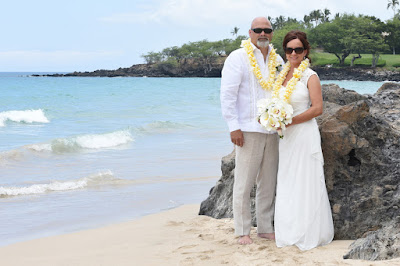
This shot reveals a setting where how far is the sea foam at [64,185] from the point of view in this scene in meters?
8.74

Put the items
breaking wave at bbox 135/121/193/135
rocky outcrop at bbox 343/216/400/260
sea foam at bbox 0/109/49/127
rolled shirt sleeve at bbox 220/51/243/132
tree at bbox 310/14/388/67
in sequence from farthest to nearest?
tree at bbox 310/14/388/67 < sea foam at bbox 0/109/49/127 < breaking wave at bbox 135/121/193/135 < rolled shirt sleeve at bbox 220/51/243/132 < rocky outcrop at bbox 343/216/400/260

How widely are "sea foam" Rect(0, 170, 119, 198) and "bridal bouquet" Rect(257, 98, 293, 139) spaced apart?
536cm

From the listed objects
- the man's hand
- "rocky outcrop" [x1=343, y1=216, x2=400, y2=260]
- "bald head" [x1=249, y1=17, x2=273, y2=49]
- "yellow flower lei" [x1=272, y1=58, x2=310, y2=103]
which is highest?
"bald head" [x1=249, y1=17, x2=273, y2=49]

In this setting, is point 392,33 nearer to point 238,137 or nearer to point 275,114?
point 238,137

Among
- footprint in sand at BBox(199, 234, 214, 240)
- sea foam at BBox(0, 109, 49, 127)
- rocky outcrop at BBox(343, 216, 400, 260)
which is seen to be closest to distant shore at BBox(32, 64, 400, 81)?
sea foam at BBox(0, 109, 49, 127)

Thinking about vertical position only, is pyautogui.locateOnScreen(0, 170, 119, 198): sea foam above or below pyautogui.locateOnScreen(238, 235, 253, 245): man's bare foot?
below

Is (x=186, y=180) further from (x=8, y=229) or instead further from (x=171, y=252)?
(x=171, y=252)

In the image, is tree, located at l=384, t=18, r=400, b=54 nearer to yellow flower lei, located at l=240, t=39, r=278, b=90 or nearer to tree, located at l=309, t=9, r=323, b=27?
tree, located at l=309, t=9, r=323, b=27

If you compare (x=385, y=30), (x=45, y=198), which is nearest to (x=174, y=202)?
(x=45, y=198)

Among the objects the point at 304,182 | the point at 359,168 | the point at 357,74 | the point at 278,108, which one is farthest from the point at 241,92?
the point at 357,74

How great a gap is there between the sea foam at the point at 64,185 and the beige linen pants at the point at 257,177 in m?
4.75

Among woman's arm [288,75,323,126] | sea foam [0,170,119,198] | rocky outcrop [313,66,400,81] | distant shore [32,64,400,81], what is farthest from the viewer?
distant shore [32,64,400,81]

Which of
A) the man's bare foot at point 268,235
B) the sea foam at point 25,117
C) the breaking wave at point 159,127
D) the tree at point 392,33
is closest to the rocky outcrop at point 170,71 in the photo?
the tree at point 392,33

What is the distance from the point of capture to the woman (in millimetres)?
4719
